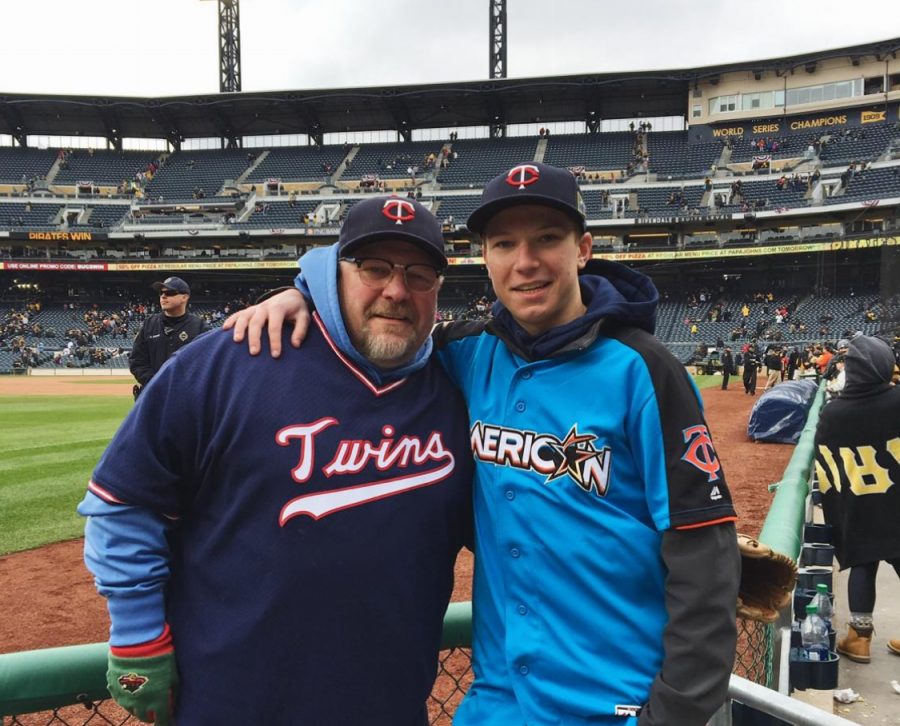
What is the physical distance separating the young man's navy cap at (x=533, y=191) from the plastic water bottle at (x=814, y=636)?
2.56 metres

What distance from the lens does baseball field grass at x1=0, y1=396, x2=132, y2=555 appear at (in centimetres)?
721

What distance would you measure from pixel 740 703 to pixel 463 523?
32.7 inches

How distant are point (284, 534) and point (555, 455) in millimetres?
701

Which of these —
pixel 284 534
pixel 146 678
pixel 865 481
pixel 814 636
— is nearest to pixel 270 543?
pixel 284 534

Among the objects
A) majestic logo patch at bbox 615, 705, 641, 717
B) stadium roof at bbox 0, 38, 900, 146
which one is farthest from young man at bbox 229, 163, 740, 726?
stadium roof at bbox 0, 38, 900, 146

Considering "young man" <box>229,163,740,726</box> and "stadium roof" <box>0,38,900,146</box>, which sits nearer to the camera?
"young man" <box>229,163,740,726</box>

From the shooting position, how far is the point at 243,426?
5.68 feet

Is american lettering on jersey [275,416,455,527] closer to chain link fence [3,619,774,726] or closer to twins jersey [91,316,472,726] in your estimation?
twins jersey [91,316,472,726]

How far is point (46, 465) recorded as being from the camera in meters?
10.3

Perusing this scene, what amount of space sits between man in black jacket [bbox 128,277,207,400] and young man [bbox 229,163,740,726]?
559cm

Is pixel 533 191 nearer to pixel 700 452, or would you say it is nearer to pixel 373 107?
pixel 700 452

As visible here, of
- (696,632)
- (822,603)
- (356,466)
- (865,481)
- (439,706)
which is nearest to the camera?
(696,632)

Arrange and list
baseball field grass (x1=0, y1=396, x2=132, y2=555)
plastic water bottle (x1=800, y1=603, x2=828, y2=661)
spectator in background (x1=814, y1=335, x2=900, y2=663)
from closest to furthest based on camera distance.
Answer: plastic water bottle (x1=800, y1=603, x2=828, y2=661) → spectator in background (x1=814, y1=335, x2=900, y2=663) → baseball field grass (x1=0, y1=396, x2=132, y2=555)

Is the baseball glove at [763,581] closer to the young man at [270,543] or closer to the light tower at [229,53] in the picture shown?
the young man at [270,543]
